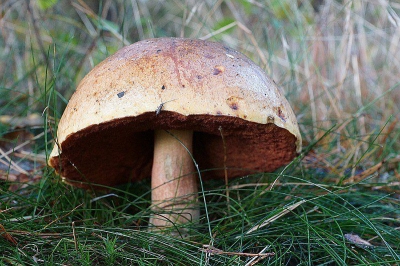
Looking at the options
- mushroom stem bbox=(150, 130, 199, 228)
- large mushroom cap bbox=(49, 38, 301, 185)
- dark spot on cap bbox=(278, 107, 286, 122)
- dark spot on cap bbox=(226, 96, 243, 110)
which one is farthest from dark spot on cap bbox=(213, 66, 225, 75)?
mushroom stem bbox=(150, 130, 199, 228)

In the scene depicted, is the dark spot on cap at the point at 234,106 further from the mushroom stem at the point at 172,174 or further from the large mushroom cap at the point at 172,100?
the mushroom stem at the point at 172,174

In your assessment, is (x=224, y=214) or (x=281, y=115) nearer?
(x=281, y=115)

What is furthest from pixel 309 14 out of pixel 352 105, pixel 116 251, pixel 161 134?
pixel 116 251

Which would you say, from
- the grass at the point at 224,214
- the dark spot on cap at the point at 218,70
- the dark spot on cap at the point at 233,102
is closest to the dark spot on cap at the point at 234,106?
the dark spot on cap at the point at 233,102

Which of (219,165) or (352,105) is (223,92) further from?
(352,105)

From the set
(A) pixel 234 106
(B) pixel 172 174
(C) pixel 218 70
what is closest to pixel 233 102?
(A) pixel 234 106

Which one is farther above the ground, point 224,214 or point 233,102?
point 233,102

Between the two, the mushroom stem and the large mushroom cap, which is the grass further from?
the large mushroom cap

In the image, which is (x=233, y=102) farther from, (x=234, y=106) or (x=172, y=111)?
(x=172, y=111)
